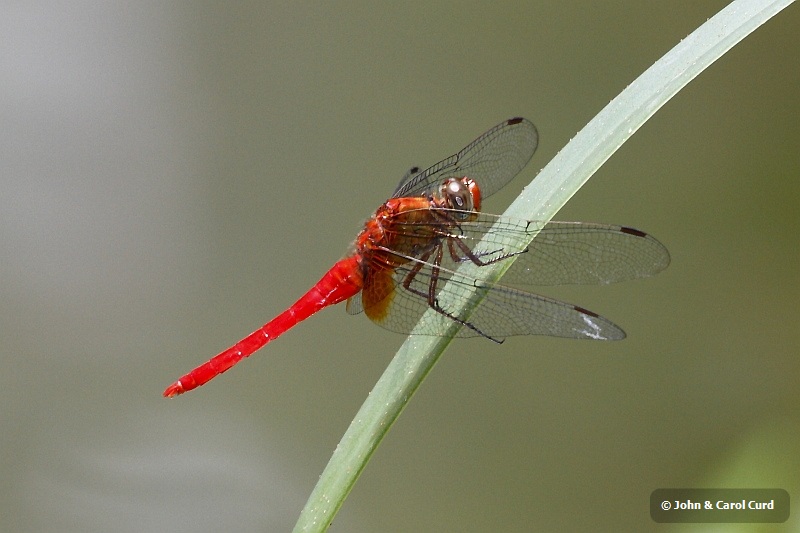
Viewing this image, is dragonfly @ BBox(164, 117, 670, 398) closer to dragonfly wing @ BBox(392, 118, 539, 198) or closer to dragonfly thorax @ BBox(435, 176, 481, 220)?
dragonfly thorax @ BBox(435, 176, 481, 220)

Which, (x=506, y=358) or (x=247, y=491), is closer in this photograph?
(x=247, y=491)

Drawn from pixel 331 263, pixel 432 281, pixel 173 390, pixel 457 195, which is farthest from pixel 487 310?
pixel 331 263

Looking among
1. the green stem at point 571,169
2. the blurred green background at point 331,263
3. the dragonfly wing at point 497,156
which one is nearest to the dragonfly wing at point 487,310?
the green stem at point 571,169

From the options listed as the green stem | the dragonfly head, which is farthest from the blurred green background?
the green stem

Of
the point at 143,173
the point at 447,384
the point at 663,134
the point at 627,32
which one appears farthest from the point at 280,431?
the point at 627,32

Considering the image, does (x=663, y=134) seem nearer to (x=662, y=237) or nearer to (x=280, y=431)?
(x=662, y=237)

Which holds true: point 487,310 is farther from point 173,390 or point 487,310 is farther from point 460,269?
point 173,390
